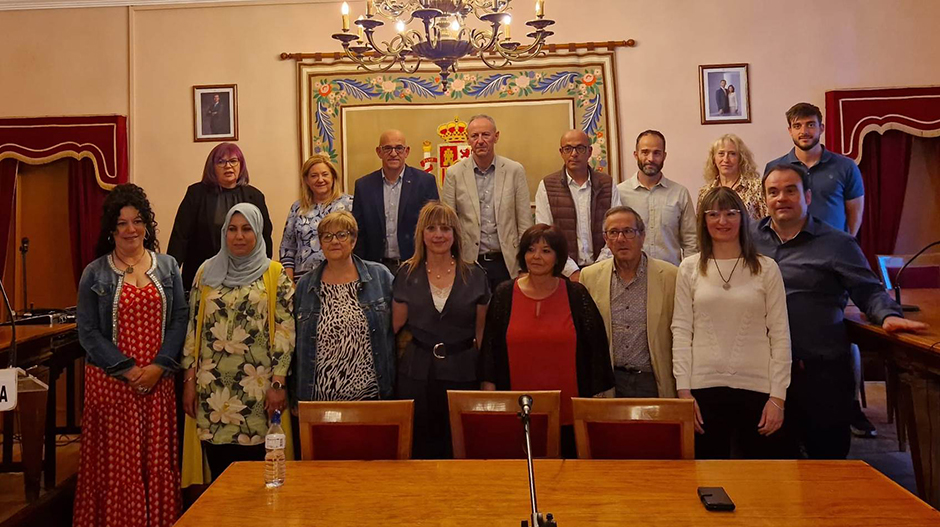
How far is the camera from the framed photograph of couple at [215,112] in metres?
5.65

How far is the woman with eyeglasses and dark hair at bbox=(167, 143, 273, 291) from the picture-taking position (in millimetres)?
4094

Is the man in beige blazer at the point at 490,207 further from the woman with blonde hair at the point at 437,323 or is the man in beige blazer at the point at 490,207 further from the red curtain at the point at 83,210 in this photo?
the red curtain at the point at 83,210

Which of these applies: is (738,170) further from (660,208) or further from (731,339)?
(731,339)

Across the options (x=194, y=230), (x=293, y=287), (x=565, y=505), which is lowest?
(x=565, y=505)

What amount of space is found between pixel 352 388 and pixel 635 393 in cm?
114

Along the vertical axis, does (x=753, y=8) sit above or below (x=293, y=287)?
above

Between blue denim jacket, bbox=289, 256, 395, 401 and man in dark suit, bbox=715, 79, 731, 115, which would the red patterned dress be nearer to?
blue denim jacket, bbox=289, 256, 395, 401

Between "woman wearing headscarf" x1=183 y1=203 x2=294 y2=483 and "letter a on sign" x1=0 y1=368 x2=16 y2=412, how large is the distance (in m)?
1.07

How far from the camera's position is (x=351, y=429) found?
94.3 inches

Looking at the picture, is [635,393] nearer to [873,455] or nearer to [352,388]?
[352,388]

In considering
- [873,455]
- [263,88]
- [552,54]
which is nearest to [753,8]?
[552,54]

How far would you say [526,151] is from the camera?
5.62 metres

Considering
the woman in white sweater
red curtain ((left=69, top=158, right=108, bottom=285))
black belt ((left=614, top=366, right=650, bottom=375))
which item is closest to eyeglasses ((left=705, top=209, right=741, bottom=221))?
the woman in white sweater

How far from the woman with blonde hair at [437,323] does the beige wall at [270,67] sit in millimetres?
2866
